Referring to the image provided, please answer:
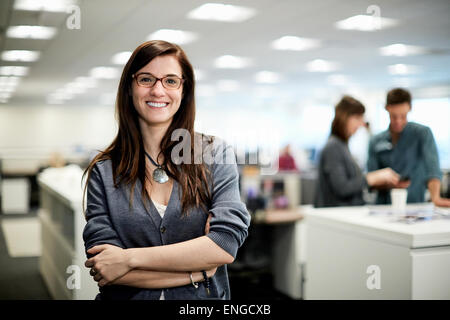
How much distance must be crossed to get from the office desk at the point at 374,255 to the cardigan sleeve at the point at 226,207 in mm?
710

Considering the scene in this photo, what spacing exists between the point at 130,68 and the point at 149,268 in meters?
0.49

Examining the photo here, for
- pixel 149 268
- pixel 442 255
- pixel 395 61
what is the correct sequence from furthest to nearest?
pixel 395 61, pixel 442 255, pixel 149 268

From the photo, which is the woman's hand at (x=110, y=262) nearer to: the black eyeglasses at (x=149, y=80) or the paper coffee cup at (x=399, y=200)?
the black eyeglasses at (x=149, y=80)

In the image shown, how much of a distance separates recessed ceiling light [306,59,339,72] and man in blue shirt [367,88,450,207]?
3.50 m

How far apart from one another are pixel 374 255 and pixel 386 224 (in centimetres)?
12

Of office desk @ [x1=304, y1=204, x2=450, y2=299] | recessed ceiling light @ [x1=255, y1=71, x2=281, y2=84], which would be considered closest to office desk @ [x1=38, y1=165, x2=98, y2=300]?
office desk @ [x1=304, y1=204, x2=450, y2=299]

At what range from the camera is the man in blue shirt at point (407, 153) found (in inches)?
73.3

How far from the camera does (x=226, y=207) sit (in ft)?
3.61

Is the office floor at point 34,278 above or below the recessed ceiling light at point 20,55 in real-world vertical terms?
below

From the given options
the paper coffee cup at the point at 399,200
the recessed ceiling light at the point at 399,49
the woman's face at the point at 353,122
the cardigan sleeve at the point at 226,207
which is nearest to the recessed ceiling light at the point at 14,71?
the cardigan sleeve at the point at 226,207

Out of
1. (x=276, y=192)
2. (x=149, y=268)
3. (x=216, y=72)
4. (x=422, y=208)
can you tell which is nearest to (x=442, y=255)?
(x=422, y=208)

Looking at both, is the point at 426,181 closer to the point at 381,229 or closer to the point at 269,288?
the point at 381,229

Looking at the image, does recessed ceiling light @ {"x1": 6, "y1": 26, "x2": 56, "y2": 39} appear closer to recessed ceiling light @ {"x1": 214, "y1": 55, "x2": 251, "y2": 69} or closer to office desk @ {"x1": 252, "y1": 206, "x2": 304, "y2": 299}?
office desk @ {"x1": 252, "y1": 206, "x2": 304, "y2": 299}

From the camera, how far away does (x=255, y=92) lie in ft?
25.2
